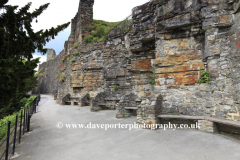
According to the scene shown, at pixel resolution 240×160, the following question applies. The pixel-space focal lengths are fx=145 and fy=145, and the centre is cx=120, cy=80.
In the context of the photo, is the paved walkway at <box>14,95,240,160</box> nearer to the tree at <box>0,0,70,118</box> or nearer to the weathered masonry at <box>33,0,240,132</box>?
the weathered masonry at <box>33,0,240,132</box>

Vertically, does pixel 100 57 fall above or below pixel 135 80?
above

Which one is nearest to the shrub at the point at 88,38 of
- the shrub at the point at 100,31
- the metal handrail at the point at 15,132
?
the shrub at the point at 100,31

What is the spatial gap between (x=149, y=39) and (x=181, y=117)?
13.6 feet

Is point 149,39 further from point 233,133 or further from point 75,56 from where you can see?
point 75,56

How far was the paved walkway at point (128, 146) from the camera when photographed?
3674mm

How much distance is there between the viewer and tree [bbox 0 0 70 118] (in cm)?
390

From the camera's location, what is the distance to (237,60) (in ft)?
15.3

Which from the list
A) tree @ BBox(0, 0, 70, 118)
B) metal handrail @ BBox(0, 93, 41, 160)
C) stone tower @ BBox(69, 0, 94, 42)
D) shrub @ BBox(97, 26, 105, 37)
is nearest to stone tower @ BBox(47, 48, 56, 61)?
stone tower @ BBox(69, 0, 94, 42)

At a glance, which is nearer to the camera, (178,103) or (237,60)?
(237,60)

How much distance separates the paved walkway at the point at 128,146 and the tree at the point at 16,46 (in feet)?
5.91

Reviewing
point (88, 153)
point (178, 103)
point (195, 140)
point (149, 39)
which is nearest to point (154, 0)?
point (149, 39)

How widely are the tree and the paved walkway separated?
1.80 m

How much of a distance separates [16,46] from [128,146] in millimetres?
4644

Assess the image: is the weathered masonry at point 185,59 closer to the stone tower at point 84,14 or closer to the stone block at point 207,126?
the stone block at point 207,126
